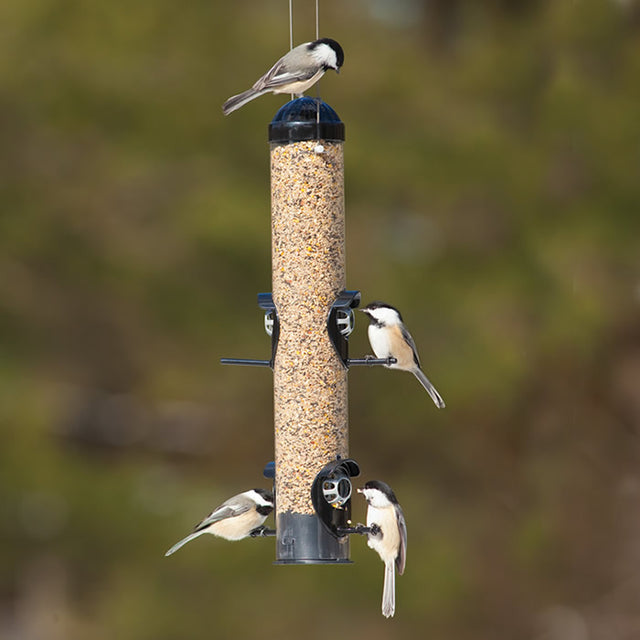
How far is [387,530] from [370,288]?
5169 millimetres

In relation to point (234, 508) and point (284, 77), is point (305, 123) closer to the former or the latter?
point (284, 77)

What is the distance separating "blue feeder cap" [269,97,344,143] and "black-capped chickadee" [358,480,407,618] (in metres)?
1.17

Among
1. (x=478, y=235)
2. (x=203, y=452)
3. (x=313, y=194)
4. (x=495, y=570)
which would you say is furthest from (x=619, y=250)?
(x=313, y=194)

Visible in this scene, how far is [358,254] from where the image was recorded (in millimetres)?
9391

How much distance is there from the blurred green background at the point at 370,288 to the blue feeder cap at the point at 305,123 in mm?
4804

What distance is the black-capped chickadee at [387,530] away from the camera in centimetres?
418

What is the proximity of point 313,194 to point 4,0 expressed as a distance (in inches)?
253

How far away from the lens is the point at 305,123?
4.10m

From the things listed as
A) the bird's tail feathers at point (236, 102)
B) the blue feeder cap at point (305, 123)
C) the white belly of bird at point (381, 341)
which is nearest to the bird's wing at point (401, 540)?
the white belly of bird at point (381, 341)

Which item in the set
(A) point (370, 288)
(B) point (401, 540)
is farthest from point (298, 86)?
(A) point (370, 288)

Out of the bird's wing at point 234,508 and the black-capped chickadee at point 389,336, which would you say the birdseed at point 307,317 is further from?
the black-capped chickadee at point 389,336

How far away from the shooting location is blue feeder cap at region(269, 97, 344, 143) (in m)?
4.11

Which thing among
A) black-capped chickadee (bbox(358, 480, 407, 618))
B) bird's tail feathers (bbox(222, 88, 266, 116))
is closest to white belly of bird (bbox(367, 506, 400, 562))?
black-capped chickadee (bbox(358, 480, 407, 618))

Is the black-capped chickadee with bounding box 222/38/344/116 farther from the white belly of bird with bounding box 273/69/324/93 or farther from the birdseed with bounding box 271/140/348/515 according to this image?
the birdseed with bounding box 271/140/348/515
